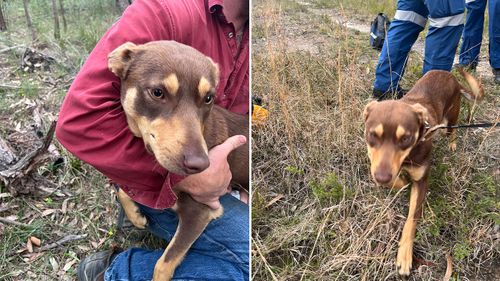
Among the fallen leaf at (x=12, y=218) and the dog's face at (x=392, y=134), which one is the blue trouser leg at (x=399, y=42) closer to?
the dog's face at (x=392, y=134)

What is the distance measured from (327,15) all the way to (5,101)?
12.7 feet

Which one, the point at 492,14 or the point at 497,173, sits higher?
the point at 492,14

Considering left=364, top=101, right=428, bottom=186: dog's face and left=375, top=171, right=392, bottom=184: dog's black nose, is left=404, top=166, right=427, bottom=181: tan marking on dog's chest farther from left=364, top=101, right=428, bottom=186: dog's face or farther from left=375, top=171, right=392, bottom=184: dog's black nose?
left=375, top=171, right=392, bottom=184: dog's black nose

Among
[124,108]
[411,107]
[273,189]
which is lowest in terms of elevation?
[273,189]

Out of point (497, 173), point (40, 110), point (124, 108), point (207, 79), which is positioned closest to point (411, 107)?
point (497, 173)

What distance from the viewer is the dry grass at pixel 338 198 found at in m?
2.52

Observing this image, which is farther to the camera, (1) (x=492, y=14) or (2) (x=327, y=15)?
(2) (x=327, y=15)

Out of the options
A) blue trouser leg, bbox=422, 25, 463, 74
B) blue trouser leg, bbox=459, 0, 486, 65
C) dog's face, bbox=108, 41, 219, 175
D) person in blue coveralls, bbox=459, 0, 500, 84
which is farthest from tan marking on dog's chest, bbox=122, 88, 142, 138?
blue trouser leg, bbox=459, 0, 486, 65

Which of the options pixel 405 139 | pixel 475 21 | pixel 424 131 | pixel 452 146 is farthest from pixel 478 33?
pixel 405 139

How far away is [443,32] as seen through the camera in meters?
3.86

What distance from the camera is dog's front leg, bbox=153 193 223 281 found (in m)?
1.88

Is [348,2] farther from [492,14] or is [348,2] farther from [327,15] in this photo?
[492,14]

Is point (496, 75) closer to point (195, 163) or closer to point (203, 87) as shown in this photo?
point (203, 87)

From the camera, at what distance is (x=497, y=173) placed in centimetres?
305
